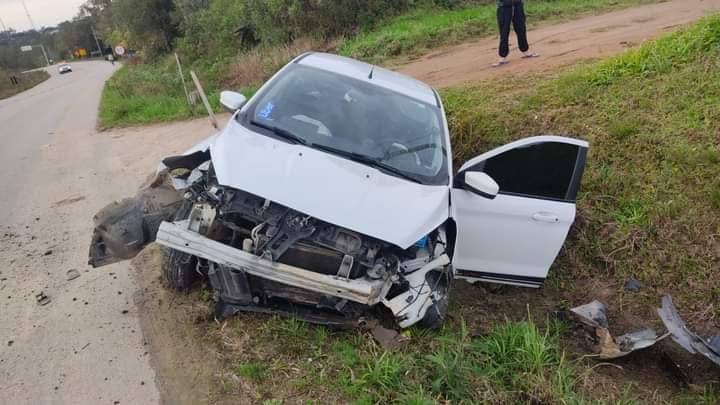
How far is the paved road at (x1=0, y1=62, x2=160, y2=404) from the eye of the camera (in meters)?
2.97

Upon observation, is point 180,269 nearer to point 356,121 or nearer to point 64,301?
point 64,301

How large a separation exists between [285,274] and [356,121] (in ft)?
4.72

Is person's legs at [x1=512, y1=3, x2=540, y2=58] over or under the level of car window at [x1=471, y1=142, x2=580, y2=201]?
over

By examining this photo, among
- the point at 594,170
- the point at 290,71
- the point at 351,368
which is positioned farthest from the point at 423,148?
the point at 594,170

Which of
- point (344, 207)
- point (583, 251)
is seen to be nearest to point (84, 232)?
point (344, 207)

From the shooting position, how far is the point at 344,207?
9.59ft

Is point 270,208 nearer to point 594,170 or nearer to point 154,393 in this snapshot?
point 154,393

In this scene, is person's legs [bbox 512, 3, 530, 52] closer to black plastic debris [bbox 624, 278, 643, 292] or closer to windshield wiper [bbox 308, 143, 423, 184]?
black plastic debris [bbox 624, 278, 643, 292]

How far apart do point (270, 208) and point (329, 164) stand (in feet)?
1.68

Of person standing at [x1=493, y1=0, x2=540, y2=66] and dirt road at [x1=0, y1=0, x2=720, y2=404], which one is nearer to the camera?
dirt road at [x1=0, y1=0, x2=720, y2=404]

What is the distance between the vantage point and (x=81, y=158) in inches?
321

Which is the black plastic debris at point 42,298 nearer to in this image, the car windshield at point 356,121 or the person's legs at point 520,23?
the car windshield at point 356,121

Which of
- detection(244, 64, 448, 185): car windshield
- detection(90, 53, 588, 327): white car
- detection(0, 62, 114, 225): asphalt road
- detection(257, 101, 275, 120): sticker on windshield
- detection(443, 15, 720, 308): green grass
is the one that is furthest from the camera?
detection(0, 62, 114, 225): asphalt road

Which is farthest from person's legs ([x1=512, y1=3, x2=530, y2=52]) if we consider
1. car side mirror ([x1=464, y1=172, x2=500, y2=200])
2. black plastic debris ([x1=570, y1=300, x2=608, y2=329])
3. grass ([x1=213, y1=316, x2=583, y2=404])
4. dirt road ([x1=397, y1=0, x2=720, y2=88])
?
grass ([x1=213, y1=316, x2=583, y2=404])
